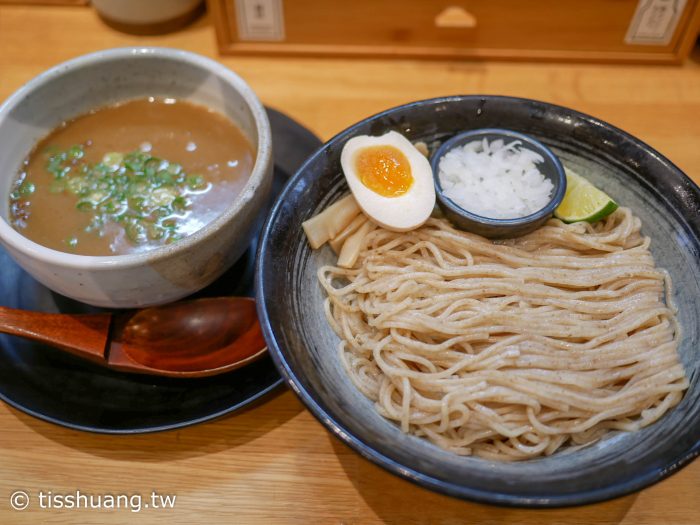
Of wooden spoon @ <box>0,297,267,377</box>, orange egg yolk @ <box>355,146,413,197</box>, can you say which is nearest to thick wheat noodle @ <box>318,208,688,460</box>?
orange egg yolk @ <box>355,146,413,197</box>

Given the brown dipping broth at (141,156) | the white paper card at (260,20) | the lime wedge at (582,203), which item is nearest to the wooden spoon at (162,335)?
the brown dipping broth at (141,156)

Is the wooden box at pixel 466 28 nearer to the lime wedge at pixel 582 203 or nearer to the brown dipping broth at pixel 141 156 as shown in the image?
the brown dipping broth at pixel 141 156

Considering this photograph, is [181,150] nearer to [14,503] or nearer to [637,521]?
[14,503]

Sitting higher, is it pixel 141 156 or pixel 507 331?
pixel 141 156

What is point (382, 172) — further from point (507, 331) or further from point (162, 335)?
point (162, 335)

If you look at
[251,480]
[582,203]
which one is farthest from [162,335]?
[582,203]

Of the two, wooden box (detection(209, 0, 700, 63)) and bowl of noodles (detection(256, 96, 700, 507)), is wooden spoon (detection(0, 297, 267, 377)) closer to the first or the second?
bowl of noodles (detection(256, 96, 700, 507))

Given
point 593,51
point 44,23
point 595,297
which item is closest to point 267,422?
point 595,297
